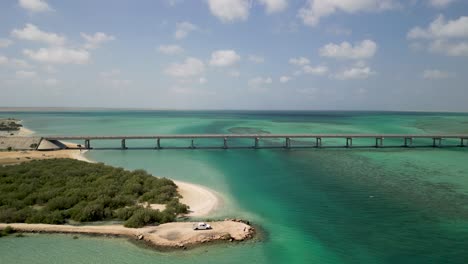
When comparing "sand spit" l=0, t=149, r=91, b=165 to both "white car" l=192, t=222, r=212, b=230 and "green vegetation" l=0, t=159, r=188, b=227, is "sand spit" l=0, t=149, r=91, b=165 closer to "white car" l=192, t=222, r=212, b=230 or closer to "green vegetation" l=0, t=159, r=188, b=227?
"green vegetation" l=0, t=159, r=188, b=227

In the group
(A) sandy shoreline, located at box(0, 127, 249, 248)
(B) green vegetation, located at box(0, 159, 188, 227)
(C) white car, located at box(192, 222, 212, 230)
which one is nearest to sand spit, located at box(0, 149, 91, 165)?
(B) green vegetation, located at box(0, 159, 188, 227)

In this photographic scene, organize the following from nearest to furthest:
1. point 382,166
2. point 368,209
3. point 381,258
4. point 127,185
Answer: point 381,258 < point 368,209 < point 127,185 < point 382,166

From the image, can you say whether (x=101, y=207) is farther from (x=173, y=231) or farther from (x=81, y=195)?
(x=173, y=231)

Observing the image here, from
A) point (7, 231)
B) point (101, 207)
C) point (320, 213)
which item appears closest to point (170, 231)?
point (101, 207)

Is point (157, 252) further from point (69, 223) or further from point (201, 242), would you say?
point (69, 223)

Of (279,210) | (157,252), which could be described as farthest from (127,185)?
(279,210)

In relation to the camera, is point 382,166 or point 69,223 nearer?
point 69,223

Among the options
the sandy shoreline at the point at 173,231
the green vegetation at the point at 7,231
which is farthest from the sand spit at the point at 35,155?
the sandy shoreline at the point at 173,231
